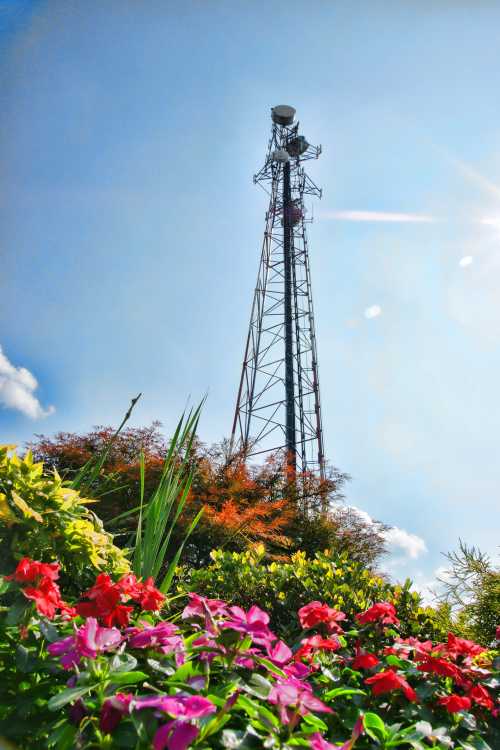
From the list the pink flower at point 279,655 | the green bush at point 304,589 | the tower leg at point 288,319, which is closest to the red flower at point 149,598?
the pink flower at point 279,655

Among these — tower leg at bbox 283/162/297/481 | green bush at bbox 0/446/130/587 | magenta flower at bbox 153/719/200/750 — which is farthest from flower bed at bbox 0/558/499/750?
tower leg at bbox 283/162/297/481

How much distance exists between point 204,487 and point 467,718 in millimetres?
5043

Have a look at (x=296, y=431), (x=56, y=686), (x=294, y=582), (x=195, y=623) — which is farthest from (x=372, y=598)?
(x=296, y=431)

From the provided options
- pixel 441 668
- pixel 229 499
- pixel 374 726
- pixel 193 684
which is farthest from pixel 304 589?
pixel 229 499

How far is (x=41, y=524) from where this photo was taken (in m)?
1.81

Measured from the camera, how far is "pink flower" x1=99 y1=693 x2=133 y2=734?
1.00m

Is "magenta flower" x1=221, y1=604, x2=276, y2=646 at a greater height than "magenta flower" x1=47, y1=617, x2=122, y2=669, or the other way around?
"magenta flower" x1=221, y1=604, x2=276, y2=646

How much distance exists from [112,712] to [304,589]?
2.01 m

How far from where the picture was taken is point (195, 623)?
4.83ft

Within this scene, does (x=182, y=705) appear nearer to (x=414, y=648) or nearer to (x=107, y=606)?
(x=107, y=606)

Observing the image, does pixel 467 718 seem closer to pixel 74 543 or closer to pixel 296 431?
pixel 74 543

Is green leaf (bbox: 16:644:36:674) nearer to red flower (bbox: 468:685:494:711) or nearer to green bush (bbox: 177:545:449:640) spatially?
red flower (bbox: 468:685:494:711)

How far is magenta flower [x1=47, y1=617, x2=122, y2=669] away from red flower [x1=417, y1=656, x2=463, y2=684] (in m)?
1.09

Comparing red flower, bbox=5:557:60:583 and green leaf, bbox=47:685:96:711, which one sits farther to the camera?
red flower, bbox=5:557:60:583
